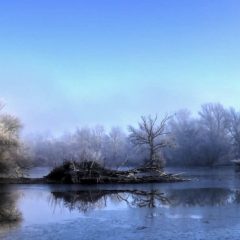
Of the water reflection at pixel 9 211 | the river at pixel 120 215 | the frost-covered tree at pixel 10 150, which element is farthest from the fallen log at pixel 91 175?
the water reflection at pixel 9 211

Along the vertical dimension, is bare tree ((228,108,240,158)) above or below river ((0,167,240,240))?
above

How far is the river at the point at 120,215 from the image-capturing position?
13.9 metres

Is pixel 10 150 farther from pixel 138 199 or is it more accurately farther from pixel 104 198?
pixel 138 199

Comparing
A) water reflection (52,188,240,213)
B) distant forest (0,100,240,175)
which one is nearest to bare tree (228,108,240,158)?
distant forest (0,100,240,175)

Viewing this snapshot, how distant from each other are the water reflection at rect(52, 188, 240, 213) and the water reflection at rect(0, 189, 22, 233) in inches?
80.3

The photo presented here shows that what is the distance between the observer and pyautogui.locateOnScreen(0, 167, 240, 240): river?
13.9m

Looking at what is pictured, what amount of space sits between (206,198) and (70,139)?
79.9 m

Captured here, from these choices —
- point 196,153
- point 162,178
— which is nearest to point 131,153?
point 196,153

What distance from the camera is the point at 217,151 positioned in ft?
302

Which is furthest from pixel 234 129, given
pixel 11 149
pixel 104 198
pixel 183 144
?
pixel 104 198

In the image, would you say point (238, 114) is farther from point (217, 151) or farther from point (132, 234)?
point (132, 234)

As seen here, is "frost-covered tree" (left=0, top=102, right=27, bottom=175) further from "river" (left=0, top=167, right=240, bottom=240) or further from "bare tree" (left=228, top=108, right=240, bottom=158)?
"bare tree" (left=228, top=108, right=240, bottom=158)

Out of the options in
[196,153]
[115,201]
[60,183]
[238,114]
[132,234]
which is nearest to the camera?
[132,234]

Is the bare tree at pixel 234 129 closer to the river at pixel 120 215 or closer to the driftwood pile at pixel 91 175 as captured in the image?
the driftwood pile at pixel 91 175
